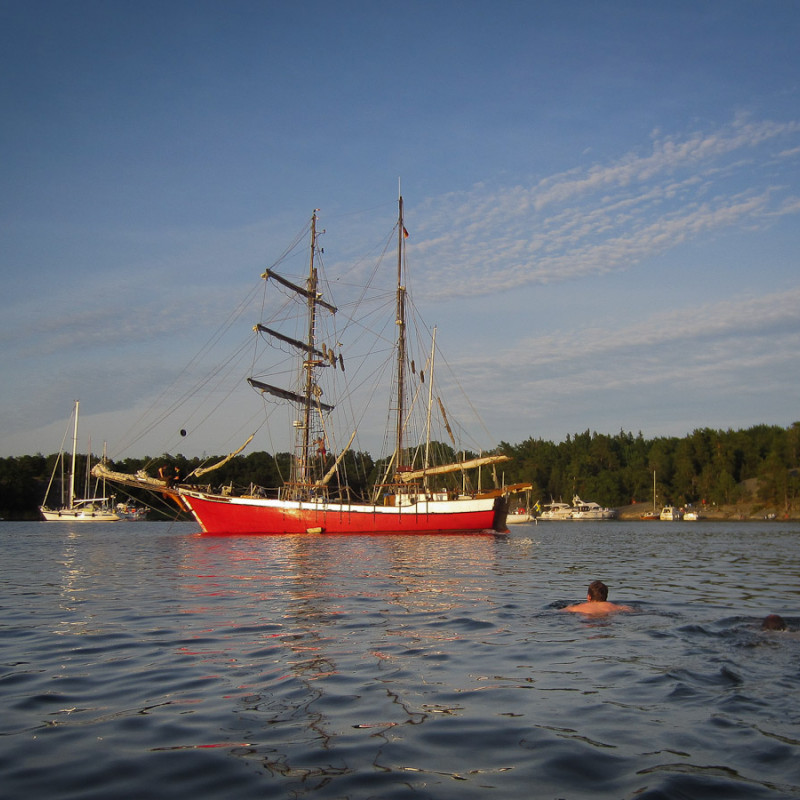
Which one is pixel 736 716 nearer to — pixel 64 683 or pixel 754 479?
pixel 64 683

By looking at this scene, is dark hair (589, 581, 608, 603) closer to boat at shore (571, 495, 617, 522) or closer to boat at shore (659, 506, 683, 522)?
boat at shore (659, 506, 683, 522)

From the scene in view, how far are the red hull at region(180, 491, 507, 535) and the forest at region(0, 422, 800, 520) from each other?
2488 inches

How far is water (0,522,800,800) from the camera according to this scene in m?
6.11

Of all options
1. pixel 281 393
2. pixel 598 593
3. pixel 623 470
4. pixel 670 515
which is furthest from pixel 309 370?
pixel 623 470

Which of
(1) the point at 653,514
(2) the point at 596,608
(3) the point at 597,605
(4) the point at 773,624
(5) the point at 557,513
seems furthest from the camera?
(5) the point at 557,513

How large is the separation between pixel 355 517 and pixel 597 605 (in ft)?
138

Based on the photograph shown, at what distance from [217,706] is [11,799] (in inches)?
109

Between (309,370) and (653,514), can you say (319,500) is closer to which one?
(309,370)

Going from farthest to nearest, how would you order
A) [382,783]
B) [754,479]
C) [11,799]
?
[754,479] → [382,783] → [11,799]

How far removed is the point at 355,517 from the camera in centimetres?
5678

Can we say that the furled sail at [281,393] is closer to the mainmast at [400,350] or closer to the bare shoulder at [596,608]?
the mainmast at [400,350]

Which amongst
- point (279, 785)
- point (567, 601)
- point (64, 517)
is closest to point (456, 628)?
point (567, 601)

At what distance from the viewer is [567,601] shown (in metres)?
17.7

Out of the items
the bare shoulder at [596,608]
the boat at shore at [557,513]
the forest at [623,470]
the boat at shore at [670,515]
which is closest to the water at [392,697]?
the bare shoulder at [596,608]
